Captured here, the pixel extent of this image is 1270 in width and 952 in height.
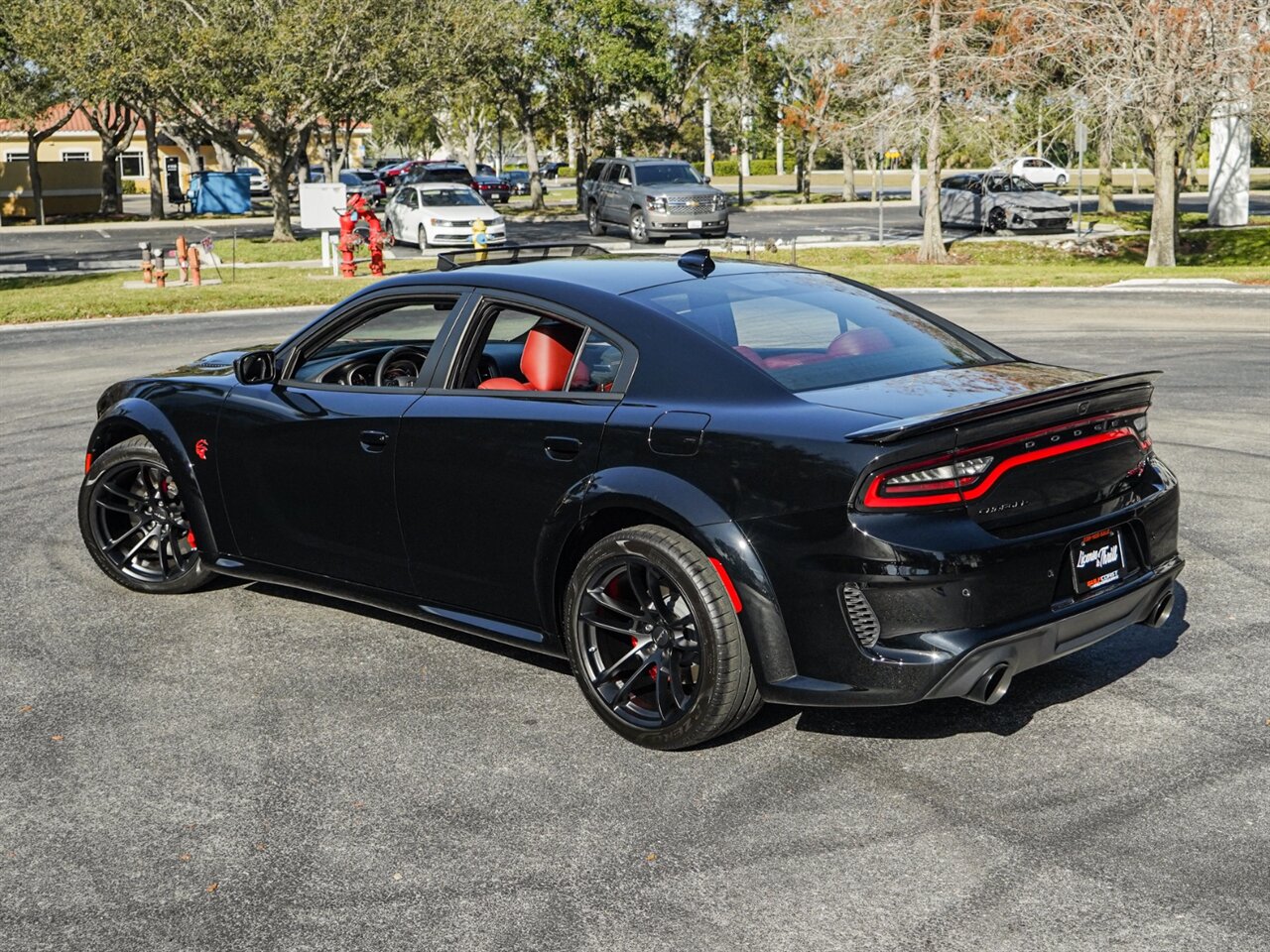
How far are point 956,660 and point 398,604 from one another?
2.35 meters

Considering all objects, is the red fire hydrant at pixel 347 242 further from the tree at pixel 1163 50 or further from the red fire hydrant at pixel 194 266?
the tree at pixel 1163 50

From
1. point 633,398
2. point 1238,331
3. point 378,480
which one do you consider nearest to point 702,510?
point 633,398

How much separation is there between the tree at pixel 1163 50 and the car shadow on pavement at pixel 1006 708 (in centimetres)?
2130

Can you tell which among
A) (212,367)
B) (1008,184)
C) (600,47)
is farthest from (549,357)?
(600,47)

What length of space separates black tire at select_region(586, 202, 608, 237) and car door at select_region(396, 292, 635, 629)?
1408 inches

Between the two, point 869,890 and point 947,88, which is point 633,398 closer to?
point 869,890

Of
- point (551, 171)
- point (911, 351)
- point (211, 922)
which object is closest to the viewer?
point (211, 922)

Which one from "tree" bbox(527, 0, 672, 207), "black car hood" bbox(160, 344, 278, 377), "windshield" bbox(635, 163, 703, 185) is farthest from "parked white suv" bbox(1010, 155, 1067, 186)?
"black car hood" bbox(160, 344, 278, 377)

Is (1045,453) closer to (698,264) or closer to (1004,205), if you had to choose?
(698,264)

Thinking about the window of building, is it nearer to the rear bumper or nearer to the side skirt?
the side skirt

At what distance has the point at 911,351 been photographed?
536 centimetres

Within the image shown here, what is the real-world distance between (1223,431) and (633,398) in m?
6.69

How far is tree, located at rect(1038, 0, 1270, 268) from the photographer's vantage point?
24438 mm

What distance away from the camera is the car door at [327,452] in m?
5.70
